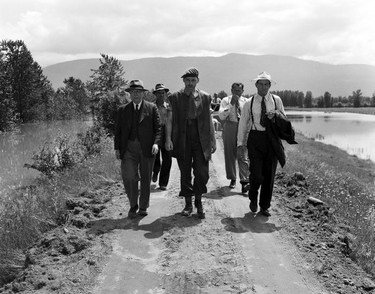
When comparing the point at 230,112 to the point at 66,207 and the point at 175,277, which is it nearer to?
the point at 66,207

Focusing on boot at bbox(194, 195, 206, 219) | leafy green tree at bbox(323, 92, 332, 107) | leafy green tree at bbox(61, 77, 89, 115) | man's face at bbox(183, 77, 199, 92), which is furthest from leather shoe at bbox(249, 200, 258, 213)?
leafy green tree at bbox(323, 92, 332, 107)

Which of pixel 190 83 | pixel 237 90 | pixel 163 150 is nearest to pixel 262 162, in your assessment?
pixel 190 83

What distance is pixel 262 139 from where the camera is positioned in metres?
6.08

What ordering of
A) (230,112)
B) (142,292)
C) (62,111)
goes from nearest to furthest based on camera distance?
(142,292)
(230,112)
(62,111)

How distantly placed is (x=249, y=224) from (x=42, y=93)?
51.8m

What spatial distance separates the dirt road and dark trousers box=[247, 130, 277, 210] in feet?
1.51

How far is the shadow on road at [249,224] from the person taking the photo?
5.55 metres

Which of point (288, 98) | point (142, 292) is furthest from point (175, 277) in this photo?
point (288, 98)

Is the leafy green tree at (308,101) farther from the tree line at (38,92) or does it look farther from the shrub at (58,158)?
the shrub at (58,158)

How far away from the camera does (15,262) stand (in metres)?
4.67

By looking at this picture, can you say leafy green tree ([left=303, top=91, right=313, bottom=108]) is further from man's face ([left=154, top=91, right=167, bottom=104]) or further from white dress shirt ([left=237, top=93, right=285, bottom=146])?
white dress shirt ([left=237, top=93, right=285, bottom=146])

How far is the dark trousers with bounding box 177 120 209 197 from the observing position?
6.05 metres

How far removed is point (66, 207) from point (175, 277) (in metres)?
3.00

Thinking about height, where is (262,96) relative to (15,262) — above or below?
above
